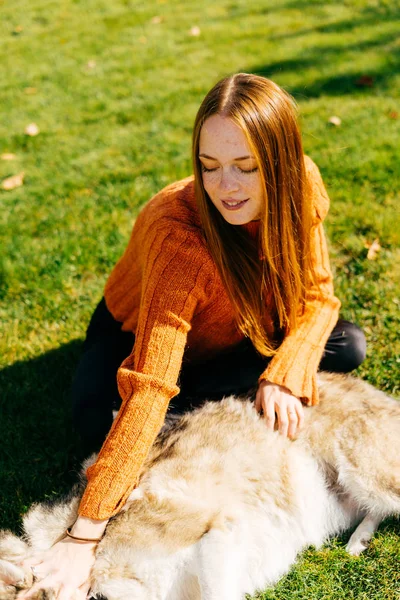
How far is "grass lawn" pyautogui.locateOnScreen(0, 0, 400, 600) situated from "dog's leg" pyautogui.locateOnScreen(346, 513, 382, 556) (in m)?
0.04

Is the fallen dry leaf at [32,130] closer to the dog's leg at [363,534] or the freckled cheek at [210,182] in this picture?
the freckled cheek at [210,182]

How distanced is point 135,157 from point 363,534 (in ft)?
12.3

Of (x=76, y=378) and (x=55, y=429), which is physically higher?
(x=76, y=378)

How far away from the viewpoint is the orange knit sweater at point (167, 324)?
87.3 inches

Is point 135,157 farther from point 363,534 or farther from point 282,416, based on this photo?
point 363,534

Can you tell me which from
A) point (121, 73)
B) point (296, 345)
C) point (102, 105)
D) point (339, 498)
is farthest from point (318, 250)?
point (121, 73)

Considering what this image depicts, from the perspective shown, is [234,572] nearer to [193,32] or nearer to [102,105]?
[102,105]

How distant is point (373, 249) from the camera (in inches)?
156

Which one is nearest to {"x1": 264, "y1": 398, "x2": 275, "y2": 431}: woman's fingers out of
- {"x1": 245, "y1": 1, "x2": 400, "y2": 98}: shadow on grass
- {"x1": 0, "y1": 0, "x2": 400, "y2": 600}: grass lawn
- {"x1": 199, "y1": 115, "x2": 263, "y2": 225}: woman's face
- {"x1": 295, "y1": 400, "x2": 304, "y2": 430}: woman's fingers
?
{"x1": 295, "y1": 400, "x2": 304, "y2": 430}: woman's fingers

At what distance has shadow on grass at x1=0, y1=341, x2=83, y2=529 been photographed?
2.90 m

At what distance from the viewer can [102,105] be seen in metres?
6.13

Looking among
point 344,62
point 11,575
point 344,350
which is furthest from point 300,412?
point 344,62

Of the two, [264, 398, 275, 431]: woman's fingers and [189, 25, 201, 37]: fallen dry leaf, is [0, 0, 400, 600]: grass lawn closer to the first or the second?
[189, 25, 201, 37]: fallen dry leaf

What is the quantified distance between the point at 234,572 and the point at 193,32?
683 centimetres
